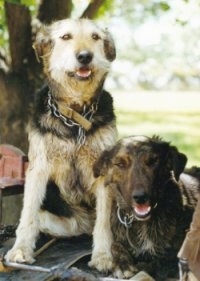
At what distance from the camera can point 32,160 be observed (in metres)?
5.42

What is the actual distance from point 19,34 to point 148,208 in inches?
129

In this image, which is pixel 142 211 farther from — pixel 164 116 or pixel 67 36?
pixel 164 116

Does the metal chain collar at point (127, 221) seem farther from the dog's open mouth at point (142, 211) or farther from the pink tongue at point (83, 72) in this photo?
the pink tongue at point (83, 72)

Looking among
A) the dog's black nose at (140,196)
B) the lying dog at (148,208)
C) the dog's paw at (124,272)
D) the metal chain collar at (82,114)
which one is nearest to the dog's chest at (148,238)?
the lying dog at (148,208)

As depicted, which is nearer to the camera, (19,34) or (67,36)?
(67,36)

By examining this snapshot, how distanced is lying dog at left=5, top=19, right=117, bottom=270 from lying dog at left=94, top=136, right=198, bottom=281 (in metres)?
0.35

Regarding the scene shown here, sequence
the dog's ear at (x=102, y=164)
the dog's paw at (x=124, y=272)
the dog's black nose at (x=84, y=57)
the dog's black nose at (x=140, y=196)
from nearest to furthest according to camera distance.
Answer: the dog's black nose at (x=140, y=196) → the dog's paw at (x=124, y=272) → the dog's ear at (x=102, y=164) → the dog's black nose at (x=84, y=57)

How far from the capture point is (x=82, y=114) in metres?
5.37

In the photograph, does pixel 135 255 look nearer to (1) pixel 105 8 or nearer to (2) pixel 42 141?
(2) pixel 42 141

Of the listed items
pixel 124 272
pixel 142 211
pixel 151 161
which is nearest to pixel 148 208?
pixel 142 211

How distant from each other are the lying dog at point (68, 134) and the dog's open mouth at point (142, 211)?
0.61 meters

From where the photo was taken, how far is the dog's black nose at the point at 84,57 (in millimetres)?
5016

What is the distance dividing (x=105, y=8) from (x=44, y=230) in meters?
3.26

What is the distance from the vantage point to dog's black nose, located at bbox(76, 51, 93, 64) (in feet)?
16.5
